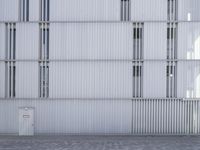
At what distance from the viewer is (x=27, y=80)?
78.2ft

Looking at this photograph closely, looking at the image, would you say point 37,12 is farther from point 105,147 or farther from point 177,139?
point 177,139

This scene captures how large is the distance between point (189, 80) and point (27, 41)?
13096mm

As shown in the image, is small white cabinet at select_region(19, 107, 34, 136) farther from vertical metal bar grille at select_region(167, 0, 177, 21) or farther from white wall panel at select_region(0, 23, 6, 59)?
vertical metal bar grille at select_region(167, 0, 177, 21)

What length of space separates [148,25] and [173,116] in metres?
7.39

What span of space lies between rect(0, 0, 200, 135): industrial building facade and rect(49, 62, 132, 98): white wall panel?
0.26ft

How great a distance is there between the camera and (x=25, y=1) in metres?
24.2

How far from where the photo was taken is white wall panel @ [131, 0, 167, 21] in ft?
77.6

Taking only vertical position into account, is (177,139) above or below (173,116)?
below

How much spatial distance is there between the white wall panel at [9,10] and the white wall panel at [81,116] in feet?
21.9

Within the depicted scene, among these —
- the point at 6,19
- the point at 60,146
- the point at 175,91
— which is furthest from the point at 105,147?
the point at 6,19

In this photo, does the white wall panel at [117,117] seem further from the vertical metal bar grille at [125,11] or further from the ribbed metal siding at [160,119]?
the vertical metal bar grille at [125,11]

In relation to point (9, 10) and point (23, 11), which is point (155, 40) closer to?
point (23, 11)

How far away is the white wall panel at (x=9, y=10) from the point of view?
23.9m

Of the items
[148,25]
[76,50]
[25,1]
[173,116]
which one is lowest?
[173,116]
